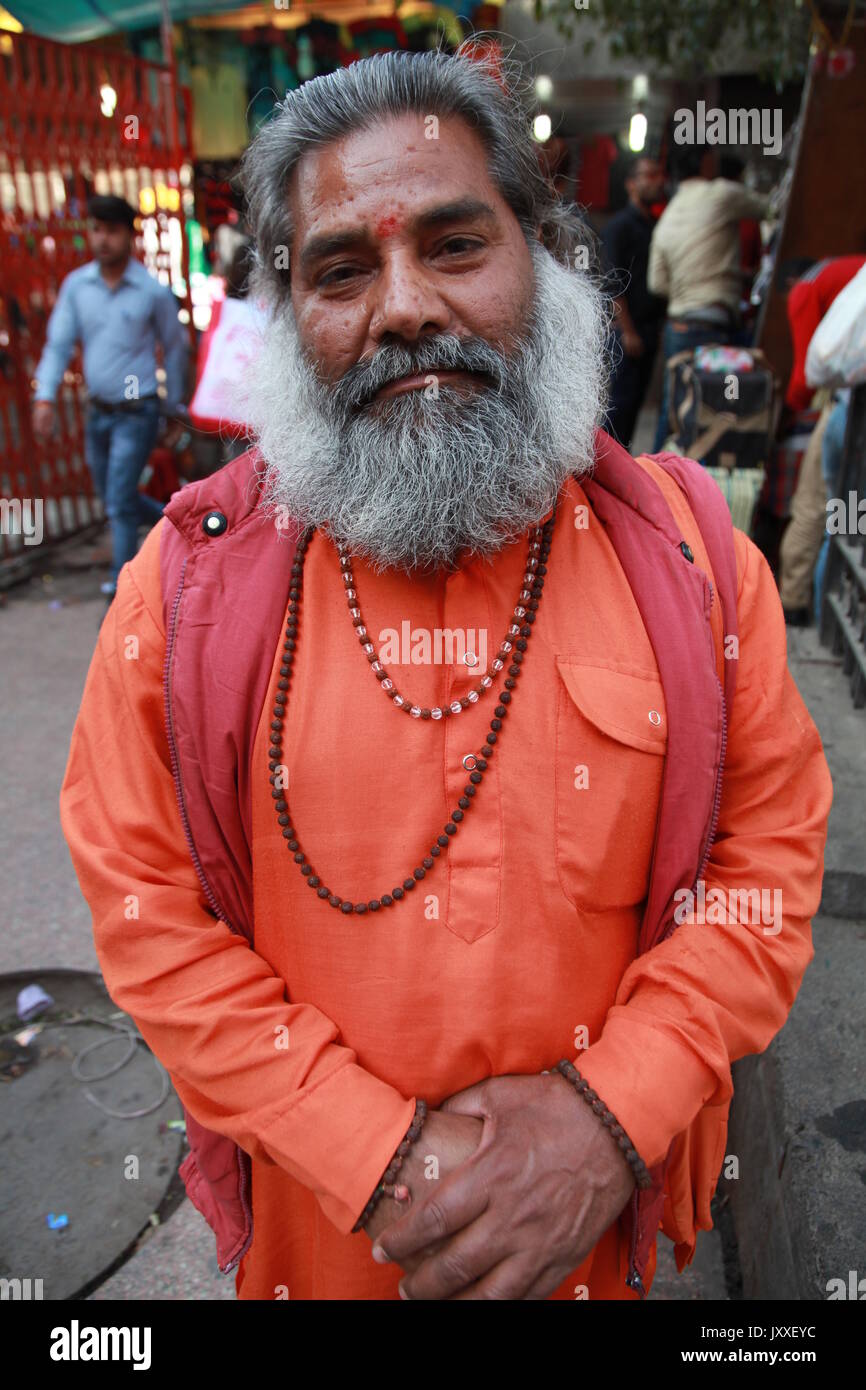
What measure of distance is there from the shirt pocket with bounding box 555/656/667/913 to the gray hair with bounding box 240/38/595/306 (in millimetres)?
774

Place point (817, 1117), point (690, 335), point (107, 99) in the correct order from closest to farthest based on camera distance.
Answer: point (817, 1117) < point (690, 335) < point (107, 99)

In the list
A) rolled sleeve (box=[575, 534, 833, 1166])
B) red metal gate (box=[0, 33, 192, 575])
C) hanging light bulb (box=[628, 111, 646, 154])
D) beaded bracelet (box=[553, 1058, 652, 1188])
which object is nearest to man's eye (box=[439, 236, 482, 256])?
rolled sleeve (box=[575, 534, 833, 1166])

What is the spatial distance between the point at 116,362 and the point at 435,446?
193 inches

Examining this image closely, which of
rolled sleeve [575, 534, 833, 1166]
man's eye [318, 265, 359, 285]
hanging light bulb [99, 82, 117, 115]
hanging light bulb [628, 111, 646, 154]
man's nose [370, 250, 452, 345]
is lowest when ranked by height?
rolled sleeve [575, 534, 833, 1166]

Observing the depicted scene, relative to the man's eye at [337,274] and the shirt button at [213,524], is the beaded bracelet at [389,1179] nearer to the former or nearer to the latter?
the shirt button at [213,524]

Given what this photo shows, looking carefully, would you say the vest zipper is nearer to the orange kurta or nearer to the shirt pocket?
the orange kurta

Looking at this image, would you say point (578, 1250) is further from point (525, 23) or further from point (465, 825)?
point (525, 23)

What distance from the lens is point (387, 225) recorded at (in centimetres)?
135

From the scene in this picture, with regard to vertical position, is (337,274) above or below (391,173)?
below

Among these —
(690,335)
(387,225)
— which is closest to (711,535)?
(387,225)

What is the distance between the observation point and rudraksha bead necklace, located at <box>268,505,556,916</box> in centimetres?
133

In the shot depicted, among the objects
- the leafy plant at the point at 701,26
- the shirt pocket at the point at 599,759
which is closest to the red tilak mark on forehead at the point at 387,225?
the shirt pocket at the point at 599,759

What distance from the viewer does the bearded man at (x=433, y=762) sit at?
1312 millimetres

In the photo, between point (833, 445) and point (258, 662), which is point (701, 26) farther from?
point (258, 662)
